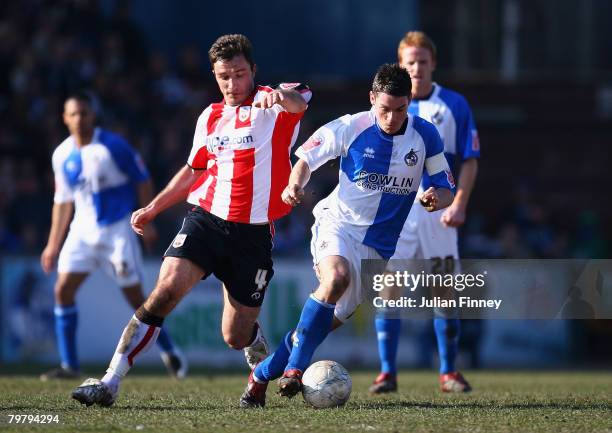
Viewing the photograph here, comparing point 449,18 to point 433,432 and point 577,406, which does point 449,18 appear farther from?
point 433,432

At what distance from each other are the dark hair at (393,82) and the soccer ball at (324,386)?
1802mm

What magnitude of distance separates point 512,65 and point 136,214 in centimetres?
1474

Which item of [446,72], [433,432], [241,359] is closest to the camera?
[433,432]

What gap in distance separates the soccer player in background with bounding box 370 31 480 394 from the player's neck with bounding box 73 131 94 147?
10.2ft

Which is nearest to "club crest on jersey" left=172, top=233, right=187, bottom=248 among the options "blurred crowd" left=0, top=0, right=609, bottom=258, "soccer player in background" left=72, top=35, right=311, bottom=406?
"soccer player in background" left=72, top=35, right=311, bottom=406

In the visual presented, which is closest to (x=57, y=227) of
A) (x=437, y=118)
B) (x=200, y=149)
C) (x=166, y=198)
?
(x=166, y=198)

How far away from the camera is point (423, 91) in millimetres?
9344

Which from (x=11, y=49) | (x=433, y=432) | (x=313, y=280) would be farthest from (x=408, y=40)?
(x=11, y=49)

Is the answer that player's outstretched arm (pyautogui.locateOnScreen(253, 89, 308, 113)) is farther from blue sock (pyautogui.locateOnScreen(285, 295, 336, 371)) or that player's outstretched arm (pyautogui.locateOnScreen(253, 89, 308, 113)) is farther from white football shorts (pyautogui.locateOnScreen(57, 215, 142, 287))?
white football shorts (pyautogui.locateOnScreen(57, 215, 142, 287))

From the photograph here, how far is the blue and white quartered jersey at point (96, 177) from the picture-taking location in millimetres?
10531

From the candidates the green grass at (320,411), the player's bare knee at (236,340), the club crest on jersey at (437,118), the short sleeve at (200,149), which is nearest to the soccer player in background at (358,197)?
the green grass at (320,411)

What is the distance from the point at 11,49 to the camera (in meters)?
17.9

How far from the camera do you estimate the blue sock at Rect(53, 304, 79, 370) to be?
10516 mm

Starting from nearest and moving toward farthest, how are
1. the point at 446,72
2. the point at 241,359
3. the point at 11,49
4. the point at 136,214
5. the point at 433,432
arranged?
the point at 433,432, the point at 136,214, the point at 241,359, the point at 11,49, the point at 446,72
